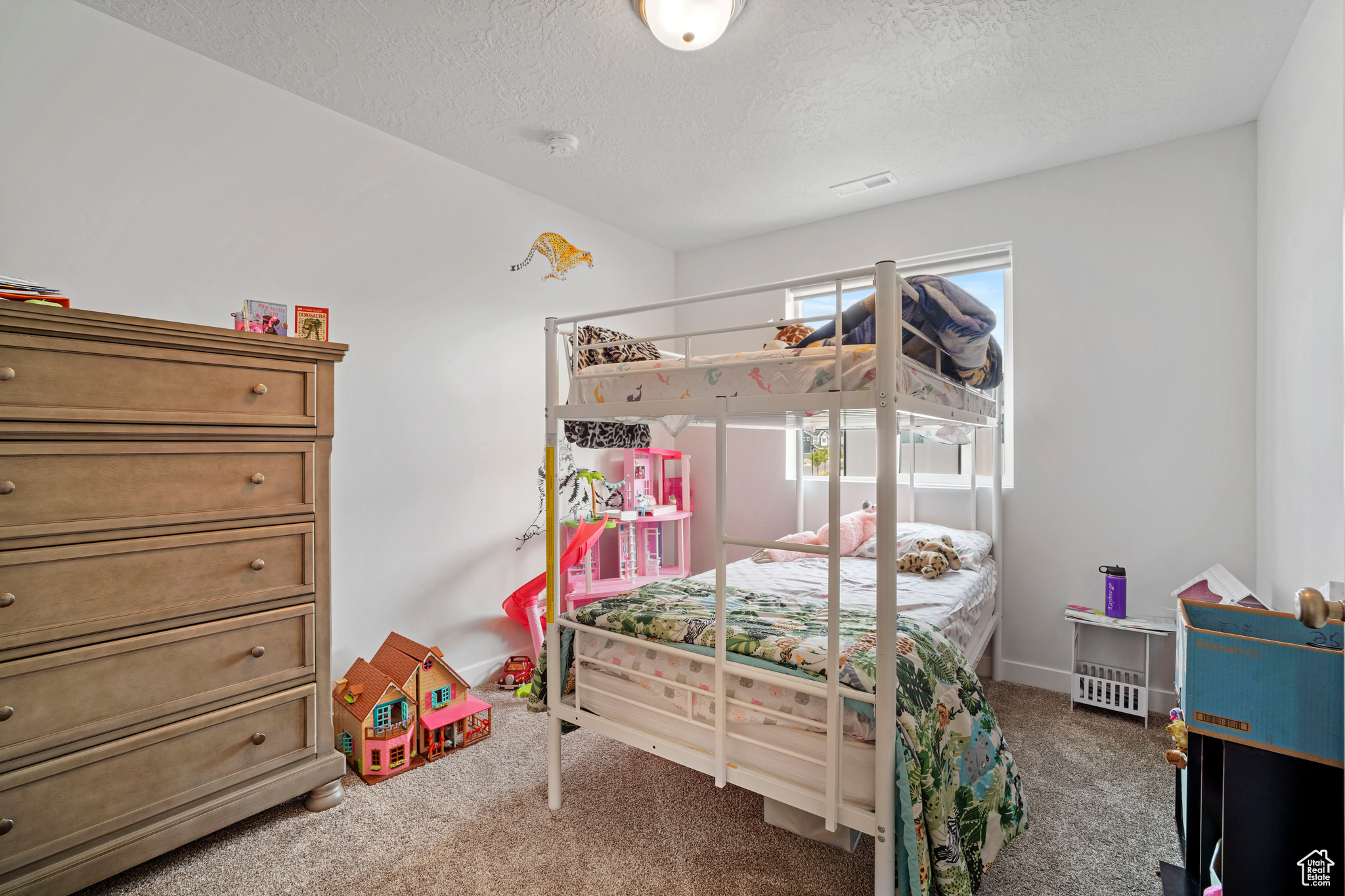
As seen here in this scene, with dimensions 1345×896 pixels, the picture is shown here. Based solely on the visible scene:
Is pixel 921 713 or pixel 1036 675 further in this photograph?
pixel 1036 675

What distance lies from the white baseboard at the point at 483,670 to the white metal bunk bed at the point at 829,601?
48.8 inches

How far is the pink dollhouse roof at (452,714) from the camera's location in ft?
7.65

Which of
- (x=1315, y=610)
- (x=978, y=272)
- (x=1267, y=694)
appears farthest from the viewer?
(x=978, y=272)

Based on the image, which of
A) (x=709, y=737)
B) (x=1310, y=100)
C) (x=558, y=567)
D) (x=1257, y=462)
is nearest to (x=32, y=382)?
(x=558, y=567)

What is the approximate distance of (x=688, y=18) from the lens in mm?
1796

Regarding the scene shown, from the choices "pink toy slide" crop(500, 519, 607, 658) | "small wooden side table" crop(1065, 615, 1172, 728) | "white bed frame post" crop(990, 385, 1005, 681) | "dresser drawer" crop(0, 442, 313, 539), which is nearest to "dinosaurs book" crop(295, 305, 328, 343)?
"dresser drawer" crop(0, 442, 313, 539)

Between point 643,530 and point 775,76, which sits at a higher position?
point 775,76

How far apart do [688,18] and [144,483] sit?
199cm

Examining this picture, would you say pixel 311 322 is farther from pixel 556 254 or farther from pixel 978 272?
pixel 978 272

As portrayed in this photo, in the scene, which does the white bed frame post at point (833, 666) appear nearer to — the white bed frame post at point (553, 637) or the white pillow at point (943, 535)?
the white bed frame post at point (553, 637)

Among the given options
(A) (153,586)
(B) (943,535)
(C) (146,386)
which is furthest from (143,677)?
(B) (943,535)

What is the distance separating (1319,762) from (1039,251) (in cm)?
271

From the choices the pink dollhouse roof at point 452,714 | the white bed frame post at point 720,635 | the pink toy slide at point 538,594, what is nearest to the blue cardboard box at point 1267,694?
the white bed frame post at point 720,635

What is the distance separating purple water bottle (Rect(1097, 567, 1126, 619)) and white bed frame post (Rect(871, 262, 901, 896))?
2.01 metres
